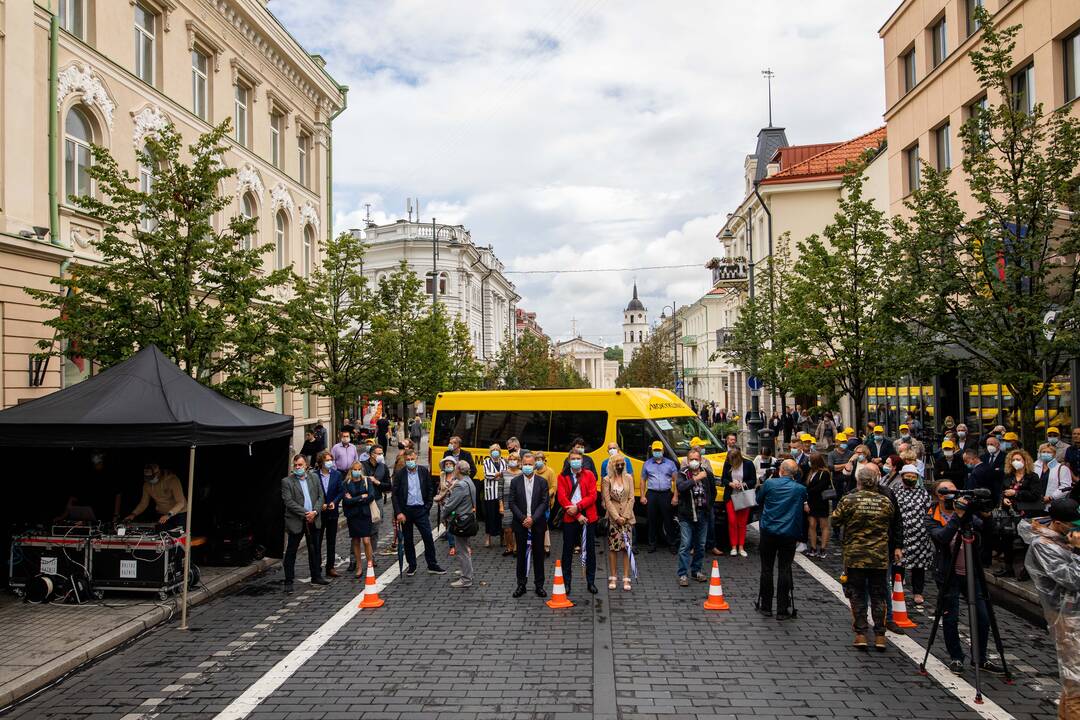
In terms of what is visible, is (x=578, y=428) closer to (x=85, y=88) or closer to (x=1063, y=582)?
(x=1063, y=582)

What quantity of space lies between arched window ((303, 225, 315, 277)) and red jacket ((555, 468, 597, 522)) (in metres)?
21.5

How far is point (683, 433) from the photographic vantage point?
47.1ft

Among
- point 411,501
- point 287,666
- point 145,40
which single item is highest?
point 145,40

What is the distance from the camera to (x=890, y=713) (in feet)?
19.5

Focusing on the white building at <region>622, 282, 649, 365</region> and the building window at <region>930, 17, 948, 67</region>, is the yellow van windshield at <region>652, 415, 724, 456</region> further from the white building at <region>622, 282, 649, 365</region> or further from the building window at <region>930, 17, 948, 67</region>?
the white building at <region>622, 282, 649, 365</region>

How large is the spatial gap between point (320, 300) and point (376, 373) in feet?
8.39

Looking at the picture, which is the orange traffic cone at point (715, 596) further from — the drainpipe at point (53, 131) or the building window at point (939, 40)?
the building window at point (939, 40)

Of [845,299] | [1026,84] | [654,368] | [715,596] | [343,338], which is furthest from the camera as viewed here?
[654,368]

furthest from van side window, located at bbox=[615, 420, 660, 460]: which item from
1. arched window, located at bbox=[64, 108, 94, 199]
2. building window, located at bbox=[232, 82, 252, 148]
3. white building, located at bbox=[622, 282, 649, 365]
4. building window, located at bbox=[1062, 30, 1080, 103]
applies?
white building, located at bbox=[622, 282, 649, 365]

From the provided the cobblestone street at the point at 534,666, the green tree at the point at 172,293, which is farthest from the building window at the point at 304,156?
the cobblestone street at the point at 534,666

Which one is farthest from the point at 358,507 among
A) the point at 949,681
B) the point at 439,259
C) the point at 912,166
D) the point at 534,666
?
the point at 439,259

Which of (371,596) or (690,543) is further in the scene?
(690,543)

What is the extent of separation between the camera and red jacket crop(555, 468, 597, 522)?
962cm

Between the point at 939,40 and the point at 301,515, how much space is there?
21.9 meters
